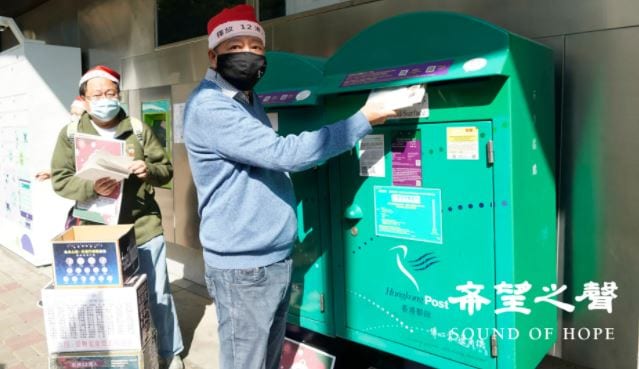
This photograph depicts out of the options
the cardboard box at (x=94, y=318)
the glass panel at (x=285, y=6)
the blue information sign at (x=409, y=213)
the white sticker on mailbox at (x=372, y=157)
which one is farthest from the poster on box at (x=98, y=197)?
the glass panel at (x=285, y=6)

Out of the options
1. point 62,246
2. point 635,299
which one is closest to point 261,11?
point 62,246

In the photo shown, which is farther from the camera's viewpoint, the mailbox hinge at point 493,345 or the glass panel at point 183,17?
the glass panel at point 183,17

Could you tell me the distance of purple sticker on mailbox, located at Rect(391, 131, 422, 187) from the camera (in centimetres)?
208

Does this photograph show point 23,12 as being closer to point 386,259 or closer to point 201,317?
point 201,317

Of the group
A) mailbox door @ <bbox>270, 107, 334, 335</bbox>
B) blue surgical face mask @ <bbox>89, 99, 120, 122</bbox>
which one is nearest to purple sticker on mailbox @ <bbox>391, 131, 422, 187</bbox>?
mailbox door @ <bbox>270, 107, 334, 335</bbox>

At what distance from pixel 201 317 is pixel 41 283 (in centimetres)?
196

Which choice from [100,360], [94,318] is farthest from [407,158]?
[100,360]

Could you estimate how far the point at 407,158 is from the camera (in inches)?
83.4

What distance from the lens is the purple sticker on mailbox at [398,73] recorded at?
193 cm

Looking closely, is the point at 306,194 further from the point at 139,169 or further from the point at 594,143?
the point at 594,143

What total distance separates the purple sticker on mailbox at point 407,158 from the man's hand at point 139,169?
1.41 metres

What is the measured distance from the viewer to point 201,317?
4.00 m

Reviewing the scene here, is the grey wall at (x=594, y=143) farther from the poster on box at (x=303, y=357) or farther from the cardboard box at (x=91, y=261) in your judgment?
the cardboard box at (x=91, y=261)

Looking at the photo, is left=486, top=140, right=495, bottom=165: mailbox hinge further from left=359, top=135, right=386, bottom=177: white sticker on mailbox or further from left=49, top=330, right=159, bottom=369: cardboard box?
left=49, top=330, right=159, bottom=369: cardboard box
